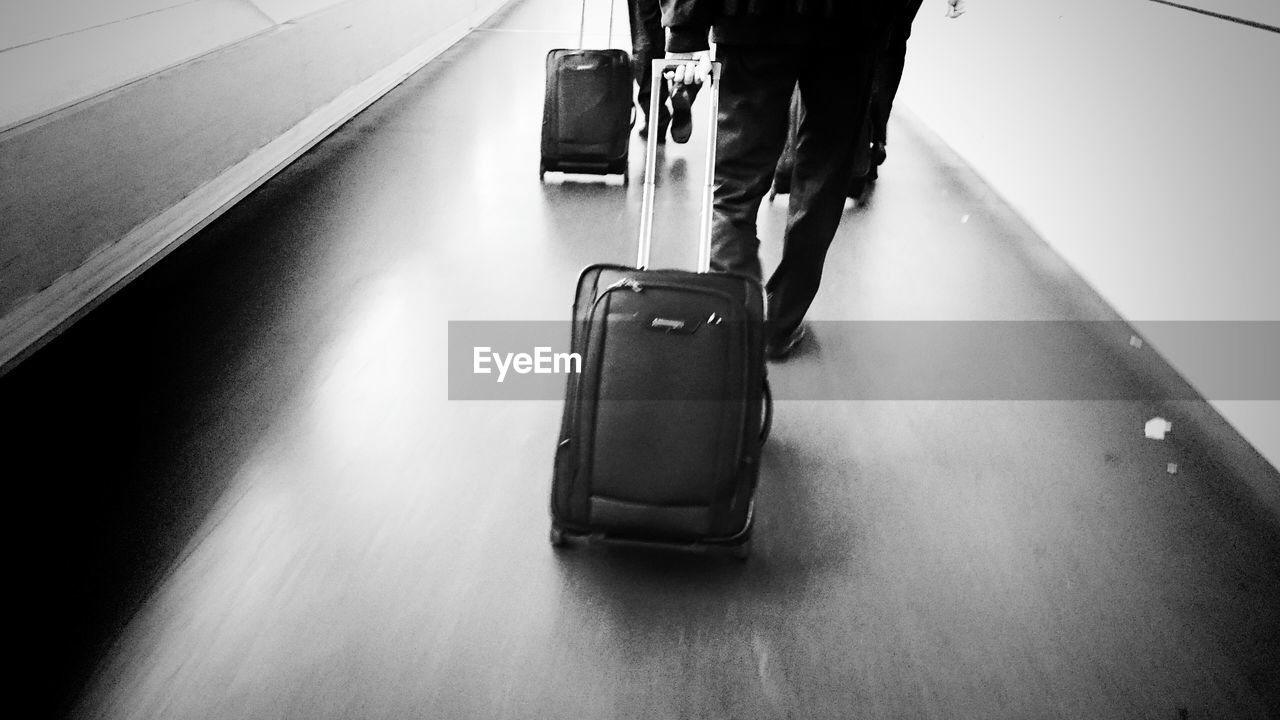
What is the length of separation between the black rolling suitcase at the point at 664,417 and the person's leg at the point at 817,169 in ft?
1.91

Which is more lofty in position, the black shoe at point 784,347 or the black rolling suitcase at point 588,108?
the black rolling suitcase at point 588,108

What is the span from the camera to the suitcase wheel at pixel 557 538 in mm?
1411

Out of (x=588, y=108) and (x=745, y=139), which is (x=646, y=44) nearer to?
(x=588, y=108)

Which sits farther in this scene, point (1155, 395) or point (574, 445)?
point (1155, 395)

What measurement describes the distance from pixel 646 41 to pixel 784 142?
1.87 metres

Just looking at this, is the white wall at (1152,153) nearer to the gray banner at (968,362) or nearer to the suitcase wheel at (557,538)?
the gray banner at (968,362)

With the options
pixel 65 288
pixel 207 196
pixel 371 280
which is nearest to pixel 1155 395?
pixel 371 280

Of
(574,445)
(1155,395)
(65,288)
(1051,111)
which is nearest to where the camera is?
(574,445)

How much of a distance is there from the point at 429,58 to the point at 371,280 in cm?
398

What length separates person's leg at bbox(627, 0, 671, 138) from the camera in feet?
10.4

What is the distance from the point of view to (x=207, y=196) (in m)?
2.89

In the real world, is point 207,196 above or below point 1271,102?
below

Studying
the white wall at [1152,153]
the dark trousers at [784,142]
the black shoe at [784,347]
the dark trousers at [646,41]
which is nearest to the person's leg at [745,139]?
the dark trousers at [784,142]

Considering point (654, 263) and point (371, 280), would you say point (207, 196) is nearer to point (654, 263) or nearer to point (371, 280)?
point (371, 280)
